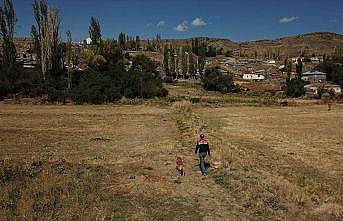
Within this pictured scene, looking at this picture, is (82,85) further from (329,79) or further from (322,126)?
(329,79)

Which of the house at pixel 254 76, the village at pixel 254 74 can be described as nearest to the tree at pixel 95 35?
the village at pixel 254 74

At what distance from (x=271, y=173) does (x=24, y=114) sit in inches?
1404

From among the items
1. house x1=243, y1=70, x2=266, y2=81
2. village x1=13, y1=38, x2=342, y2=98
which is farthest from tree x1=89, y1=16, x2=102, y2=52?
house x1=243, y1=70, x2=266, y2=81

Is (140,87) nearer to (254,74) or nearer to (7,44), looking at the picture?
(7,44)

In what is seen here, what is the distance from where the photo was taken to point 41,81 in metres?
66.4

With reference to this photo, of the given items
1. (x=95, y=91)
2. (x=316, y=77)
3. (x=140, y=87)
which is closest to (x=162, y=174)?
(x=95, y=91)

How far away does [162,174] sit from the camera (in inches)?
772

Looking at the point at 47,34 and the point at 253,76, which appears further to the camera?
the point at 253,76

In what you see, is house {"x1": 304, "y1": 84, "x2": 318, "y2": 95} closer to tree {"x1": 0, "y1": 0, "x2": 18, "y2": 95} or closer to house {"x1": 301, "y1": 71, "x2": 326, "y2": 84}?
house {"x1": 301, "y1": 71, "x2": 326, "y2": 84}

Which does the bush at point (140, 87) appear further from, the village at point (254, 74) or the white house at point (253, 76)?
the white house at point (253, 76)

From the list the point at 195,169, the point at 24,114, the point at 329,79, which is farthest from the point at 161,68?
the point at 195,169

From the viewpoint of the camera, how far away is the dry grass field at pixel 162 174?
14.2 metres

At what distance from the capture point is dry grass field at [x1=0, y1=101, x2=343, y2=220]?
14.2 metres

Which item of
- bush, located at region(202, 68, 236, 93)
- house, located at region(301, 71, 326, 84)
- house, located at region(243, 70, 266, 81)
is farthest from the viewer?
house, located at region(243, 70, 266, 81)
